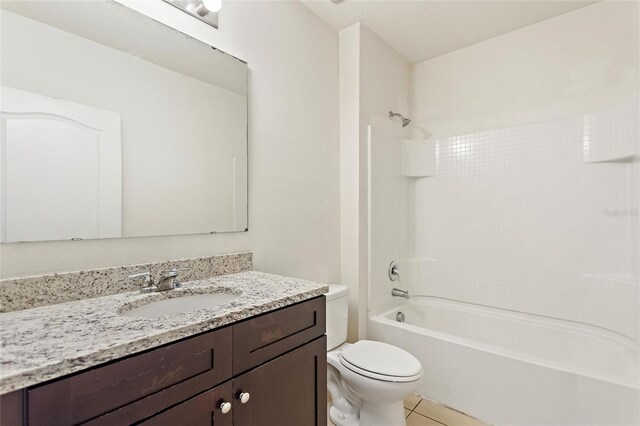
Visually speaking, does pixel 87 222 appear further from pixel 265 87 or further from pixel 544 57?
pixel 544 57

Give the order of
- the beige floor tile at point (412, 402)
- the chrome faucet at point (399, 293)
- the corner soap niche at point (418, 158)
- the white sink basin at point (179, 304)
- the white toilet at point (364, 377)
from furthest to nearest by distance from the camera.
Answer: the corner soap niche at point (418, 158) < the chrome faucet at point (399, 293) < the beige floor tile at point (412, 402) < the white toilet at point (364, 377) < the white sink basin at point (179, 304)

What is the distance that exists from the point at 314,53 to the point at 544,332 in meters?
2.44

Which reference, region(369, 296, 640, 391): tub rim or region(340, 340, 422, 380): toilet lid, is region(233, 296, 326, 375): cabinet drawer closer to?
region(340, 340, 422, 380): toilet lid

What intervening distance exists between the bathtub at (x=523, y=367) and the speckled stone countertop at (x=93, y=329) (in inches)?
47.9

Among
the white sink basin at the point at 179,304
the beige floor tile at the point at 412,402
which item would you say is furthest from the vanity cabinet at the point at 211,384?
the beige floor tile at the point at 412,402

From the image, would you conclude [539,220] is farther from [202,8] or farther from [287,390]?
[202,8]

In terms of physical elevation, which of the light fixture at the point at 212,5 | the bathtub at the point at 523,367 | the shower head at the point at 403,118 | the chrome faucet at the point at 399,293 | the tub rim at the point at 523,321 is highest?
the light fixture at the point at 212,5

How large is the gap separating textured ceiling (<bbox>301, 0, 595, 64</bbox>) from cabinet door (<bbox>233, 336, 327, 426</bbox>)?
2010 millimetres

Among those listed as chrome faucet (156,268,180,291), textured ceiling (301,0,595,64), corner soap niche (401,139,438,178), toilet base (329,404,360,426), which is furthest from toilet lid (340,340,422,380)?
textured ceiling (301,0,595,64)

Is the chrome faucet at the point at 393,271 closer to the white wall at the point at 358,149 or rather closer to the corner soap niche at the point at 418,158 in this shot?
the white wall at the point at 358,149

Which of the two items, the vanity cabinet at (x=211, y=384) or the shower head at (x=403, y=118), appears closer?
the vanity cabinet at (x=211, y=384)

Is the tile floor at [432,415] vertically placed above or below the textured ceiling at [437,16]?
below

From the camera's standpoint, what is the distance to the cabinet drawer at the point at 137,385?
647 mm

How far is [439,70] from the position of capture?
281 centimetres
